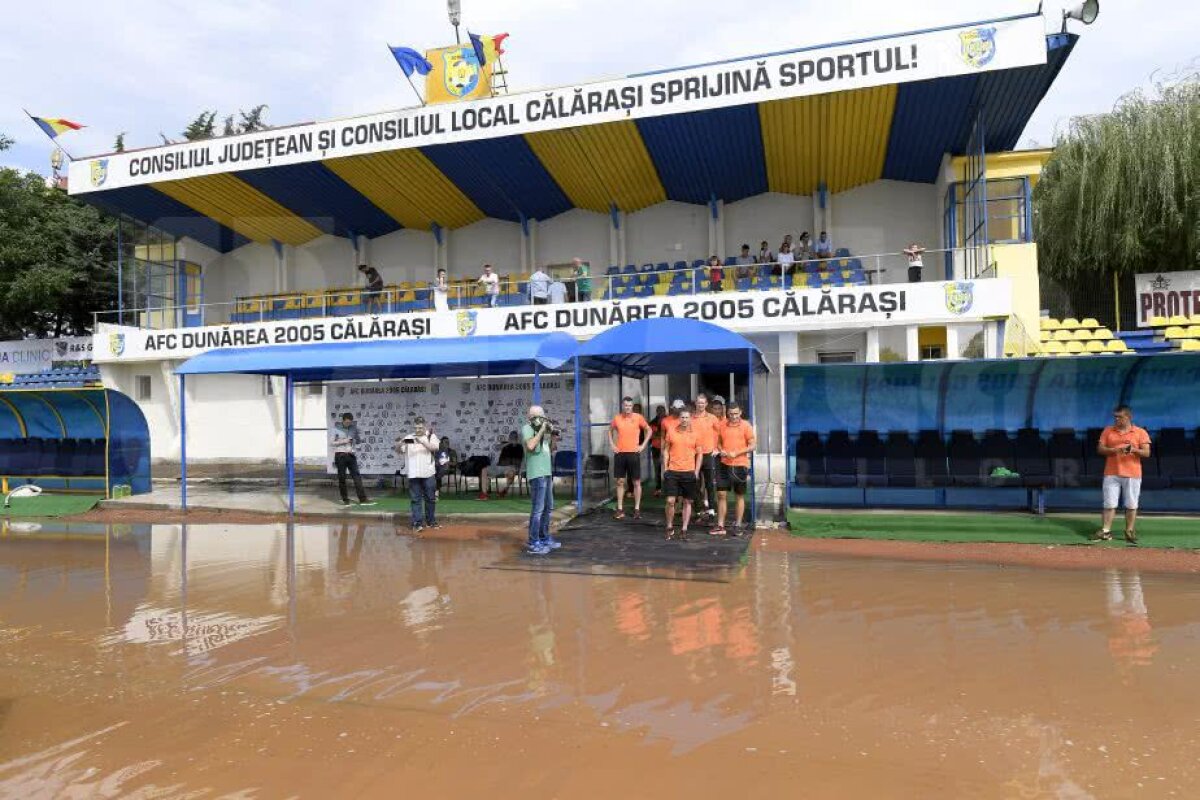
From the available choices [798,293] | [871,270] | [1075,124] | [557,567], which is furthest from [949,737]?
[1075,124]

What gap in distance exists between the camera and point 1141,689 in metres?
4.55

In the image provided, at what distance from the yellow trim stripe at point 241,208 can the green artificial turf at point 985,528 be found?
18.3m

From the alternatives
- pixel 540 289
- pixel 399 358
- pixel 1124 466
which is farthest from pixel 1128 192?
pixel 399 358

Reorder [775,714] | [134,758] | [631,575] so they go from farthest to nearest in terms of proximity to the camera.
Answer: [631,575]
[775,714]
[134,758]

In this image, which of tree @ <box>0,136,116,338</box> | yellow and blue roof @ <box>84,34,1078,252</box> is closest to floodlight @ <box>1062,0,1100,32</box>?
yellow and blue roof @ <box>84,34,1078,252</box>

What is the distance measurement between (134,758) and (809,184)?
739 inches

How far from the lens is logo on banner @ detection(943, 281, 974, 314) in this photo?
15070 millimetres

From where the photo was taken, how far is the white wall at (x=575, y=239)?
21547 mm

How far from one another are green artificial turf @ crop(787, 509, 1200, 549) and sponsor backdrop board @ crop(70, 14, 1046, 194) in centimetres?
913

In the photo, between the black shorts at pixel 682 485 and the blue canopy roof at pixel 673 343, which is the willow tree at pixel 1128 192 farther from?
the black shorts at pixel 682 485

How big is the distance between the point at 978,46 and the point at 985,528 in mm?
9976

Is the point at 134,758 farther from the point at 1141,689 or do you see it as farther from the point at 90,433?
the point at 90,433

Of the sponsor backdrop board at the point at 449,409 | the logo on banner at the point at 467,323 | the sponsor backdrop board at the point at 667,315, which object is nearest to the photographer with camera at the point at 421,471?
the sponsor backdrop board at the point at 449,409

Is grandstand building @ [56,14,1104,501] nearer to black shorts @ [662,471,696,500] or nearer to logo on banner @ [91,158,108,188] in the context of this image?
logo on banner @ [91,158,108,188]
